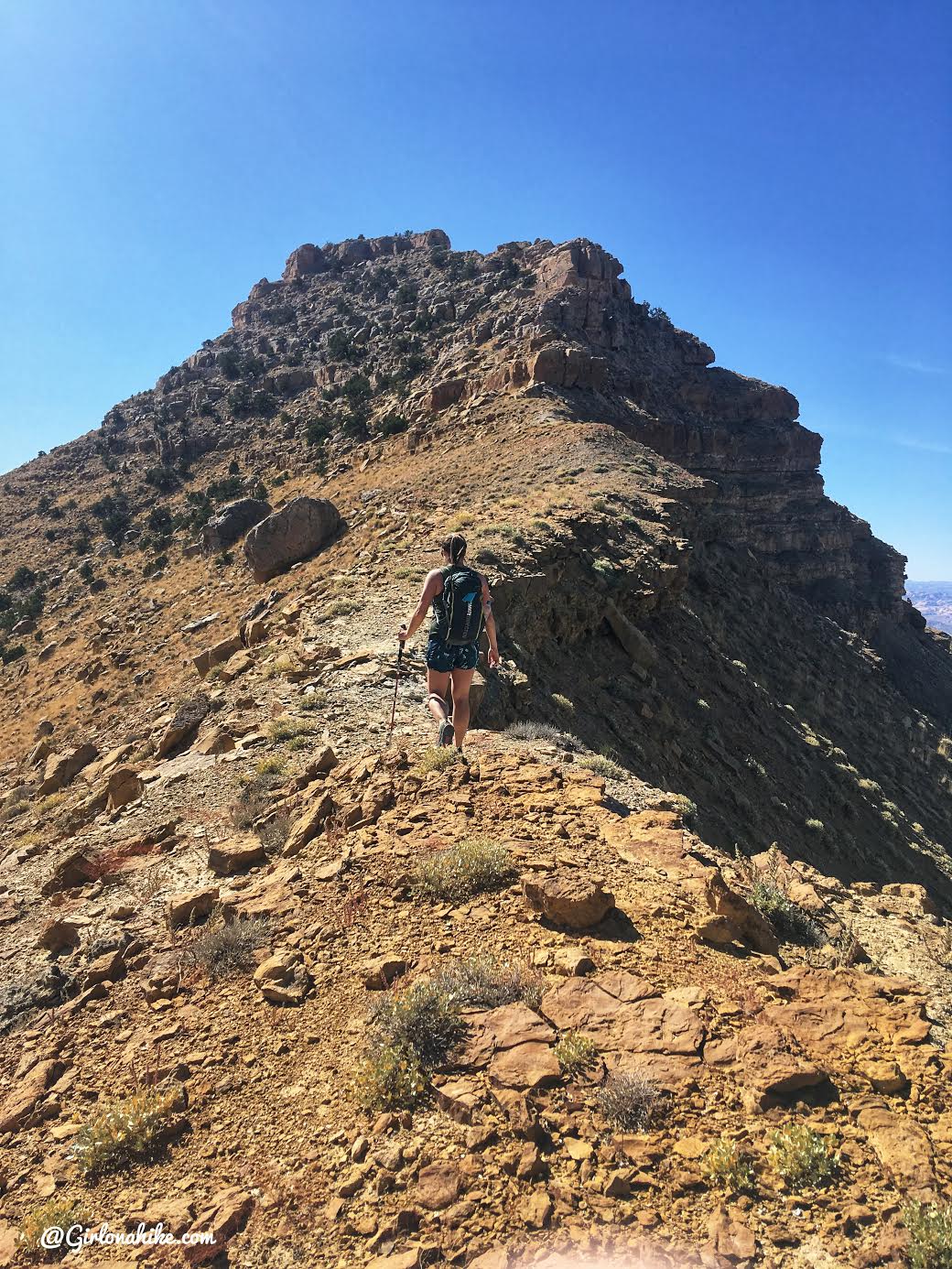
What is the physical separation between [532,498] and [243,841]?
52.2 feet

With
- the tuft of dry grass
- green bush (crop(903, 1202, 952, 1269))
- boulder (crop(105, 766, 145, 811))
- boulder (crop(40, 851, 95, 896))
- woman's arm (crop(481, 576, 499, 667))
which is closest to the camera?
green bush (crop(903, 1202, 952, 1269))

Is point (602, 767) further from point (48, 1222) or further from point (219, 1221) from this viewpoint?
point (48, 1222)

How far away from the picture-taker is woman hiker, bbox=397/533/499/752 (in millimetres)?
6355

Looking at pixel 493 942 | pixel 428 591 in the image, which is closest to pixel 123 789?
pixel 428 591

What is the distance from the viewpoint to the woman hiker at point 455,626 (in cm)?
636

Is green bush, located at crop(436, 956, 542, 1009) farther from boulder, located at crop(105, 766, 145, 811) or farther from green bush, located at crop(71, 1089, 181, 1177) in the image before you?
boulder, located at crop(105, 766, 145, 811)

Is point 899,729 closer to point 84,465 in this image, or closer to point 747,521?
point 747,521

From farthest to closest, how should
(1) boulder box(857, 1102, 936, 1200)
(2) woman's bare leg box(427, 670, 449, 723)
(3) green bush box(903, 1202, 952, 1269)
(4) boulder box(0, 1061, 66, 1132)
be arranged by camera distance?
(2) woman's bare leg box(427, 670, 449, 723), (4) boulder box(0, 1061, 66, 1132), (1) boulder box(857, 1102, 936, 1200), (3) green bush box(903, 1202, 952, 1269)

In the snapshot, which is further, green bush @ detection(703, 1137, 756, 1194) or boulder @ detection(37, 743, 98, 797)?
boulder @ detection(37, 743, 98, 797)

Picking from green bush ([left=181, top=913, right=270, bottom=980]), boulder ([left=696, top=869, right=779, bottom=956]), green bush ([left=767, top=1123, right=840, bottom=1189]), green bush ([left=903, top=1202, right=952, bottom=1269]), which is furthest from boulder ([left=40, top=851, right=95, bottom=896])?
green bush ([left=903, top=1202, right=952, bottom=1269])

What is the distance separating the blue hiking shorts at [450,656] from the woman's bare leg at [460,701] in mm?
70

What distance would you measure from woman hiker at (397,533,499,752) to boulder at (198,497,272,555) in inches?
996

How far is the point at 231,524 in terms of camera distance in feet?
96.9

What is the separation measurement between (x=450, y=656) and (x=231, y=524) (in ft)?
85.1
